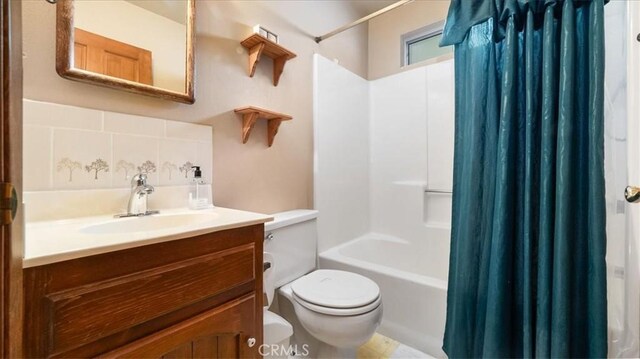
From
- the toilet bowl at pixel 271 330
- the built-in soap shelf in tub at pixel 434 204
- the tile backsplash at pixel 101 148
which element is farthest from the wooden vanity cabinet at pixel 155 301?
the built-in soap shelf in tub at pixel 434 204

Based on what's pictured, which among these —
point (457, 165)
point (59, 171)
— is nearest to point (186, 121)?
point (59, 171)

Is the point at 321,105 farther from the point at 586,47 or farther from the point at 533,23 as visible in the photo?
the point at 586,47

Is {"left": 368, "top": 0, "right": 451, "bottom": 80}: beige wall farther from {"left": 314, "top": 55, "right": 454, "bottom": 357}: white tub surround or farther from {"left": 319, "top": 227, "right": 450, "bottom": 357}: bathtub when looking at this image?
{"left": 319, "top": 227, "right": 450, "bottom": 357}: bathtub

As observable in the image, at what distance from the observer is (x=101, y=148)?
35.5 inches

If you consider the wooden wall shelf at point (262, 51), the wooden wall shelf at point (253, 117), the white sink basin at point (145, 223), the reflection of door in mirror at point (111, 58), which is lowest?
the white sink basin at point (145, 223)

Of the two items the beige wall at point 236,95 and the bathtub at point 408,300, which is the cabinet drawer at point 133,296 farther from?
the bathtub at point 408,300

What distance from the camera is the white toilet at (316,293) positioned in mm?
1106

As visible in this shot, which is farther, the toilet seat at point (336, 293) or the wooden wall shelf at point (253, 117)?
the wooden wall shelf at point (253, 117)

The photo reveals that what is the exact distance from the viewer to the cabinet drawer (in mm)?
486

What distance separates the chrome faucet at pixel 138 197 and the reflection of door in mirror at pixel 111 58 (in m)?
0.38

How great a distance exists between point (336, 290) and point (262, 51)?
1269 millimetres

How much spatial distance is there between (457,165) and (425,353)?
1046 millimetres

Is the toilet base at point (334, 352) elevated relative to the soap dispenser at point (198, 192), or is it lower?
lower

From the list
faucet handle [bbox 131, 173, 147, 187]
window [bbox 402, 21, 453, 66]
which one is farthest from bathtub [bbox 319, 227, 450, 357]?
window [bbox 402, 21, 453, 66]
